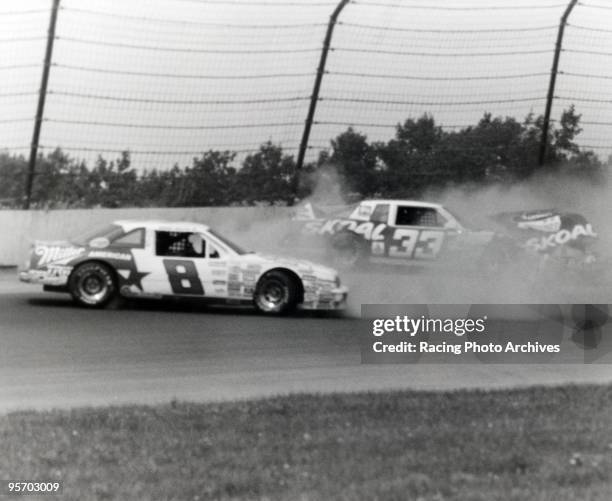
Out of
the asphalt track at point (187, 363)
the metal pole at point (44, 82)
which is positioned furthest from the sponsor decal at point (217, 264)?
the metal pole at point (44, 82)

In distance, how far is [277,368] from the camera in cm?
1008

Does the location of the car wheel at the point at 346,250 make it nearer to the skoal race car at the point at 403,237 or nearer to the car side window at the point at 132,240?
the skoal race car at the point at 403,237

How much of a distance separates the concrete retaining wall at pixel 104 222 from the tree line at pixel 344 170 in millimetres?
118

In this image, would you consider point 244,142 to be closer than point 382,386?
No

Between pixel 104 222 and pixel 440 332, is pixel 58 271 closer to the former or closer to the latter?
pixel 104 222

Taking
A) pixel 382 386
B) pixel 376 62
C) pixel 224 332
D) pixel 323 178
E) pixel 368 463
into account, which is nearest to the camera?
pixel 368 463

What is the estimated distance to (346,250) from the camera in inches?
702

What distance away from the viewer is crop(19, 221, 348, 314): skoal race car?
509 inches

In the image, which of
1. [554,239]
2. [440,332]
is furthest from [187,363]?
[554,239]

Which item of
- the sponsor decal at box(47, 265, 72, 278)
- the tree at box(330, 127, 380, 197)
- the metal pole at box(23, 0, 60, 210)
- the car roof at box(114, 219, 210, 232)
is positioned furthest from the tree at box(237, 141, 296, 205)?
the sponsor decal at box(47, 265, 72, 278)

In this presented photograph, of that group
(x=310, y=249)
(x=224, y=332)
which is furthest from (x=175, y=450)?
(x=310, y=249)

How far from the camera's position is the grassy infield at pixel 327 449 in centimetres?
589

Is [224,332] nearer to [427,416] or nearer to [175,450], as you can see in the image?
[427,416]

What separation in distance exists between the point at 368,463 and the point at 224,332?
545 centimetres
